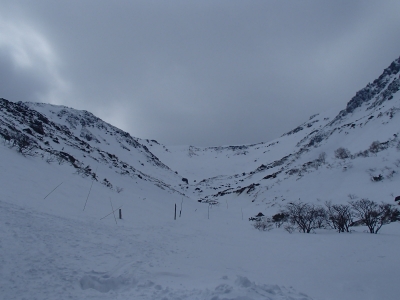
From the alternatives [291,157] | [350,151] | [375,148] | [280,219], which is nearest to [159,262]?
[280,219]

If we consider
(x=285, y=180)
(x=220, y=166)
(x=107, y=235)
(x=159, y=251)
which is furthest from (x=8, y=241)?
(x=220, y=166)

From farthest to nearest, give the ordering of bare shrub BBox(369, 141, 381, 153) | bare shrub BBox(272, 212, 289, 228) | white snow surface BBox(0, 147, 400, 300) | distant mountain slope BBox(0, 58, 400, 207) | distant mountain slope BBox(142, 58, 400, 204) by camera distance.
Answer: bare shrub BBox(369, 141, 381, 153)
distant mountain slope BBox(142, 58, 400, 204)
distant mountain slope BBox(0, 58, 400, 207)
bare shrub BBox(272, 212, 289, 228)
white snow surface BBox(0, 147, 400, 300)

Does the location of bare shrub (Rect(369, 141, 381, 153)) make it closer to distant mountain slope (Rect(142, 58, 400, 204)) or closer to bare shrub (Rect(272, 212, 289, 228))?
distant mountain slope (Rect(142, 58, 400, 204))

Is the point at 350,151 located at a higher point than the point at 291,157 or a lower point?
lower

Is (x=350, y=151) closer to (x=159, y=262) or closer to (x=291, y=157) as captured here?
(x=291, y=157)

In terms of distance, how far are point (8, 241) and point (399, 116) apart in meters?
41.3

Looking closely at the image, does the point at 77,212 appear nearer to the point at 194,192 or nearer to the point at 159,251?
the point at 159,251

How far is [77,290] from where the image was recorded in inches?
149

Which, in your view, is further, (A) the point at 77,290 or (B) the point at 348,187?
(B) the point at 348,187

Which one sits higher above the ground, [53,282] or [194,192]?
[194,192]

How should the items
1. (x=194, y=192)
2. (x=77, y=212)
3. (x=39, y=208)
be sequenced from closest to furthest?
(x=39, y=208) → (x=77, y=212) → (x=194, y=192)

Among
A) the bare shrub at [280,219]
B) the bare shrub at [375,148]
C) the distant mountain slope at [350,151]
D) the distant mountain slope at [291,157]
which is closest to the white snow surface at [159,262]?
the bare shrub at [280,219]

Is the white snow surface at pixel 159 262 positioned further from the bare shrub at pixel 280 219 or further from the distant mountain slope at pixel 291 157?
the distant mountain slope at pixel 291 157

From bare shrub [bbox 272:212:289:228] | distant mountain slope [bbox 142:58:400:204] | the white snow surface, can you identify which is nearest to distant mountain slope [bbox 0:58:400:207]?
distant mountain slope [bbox 142:58:400:204]
